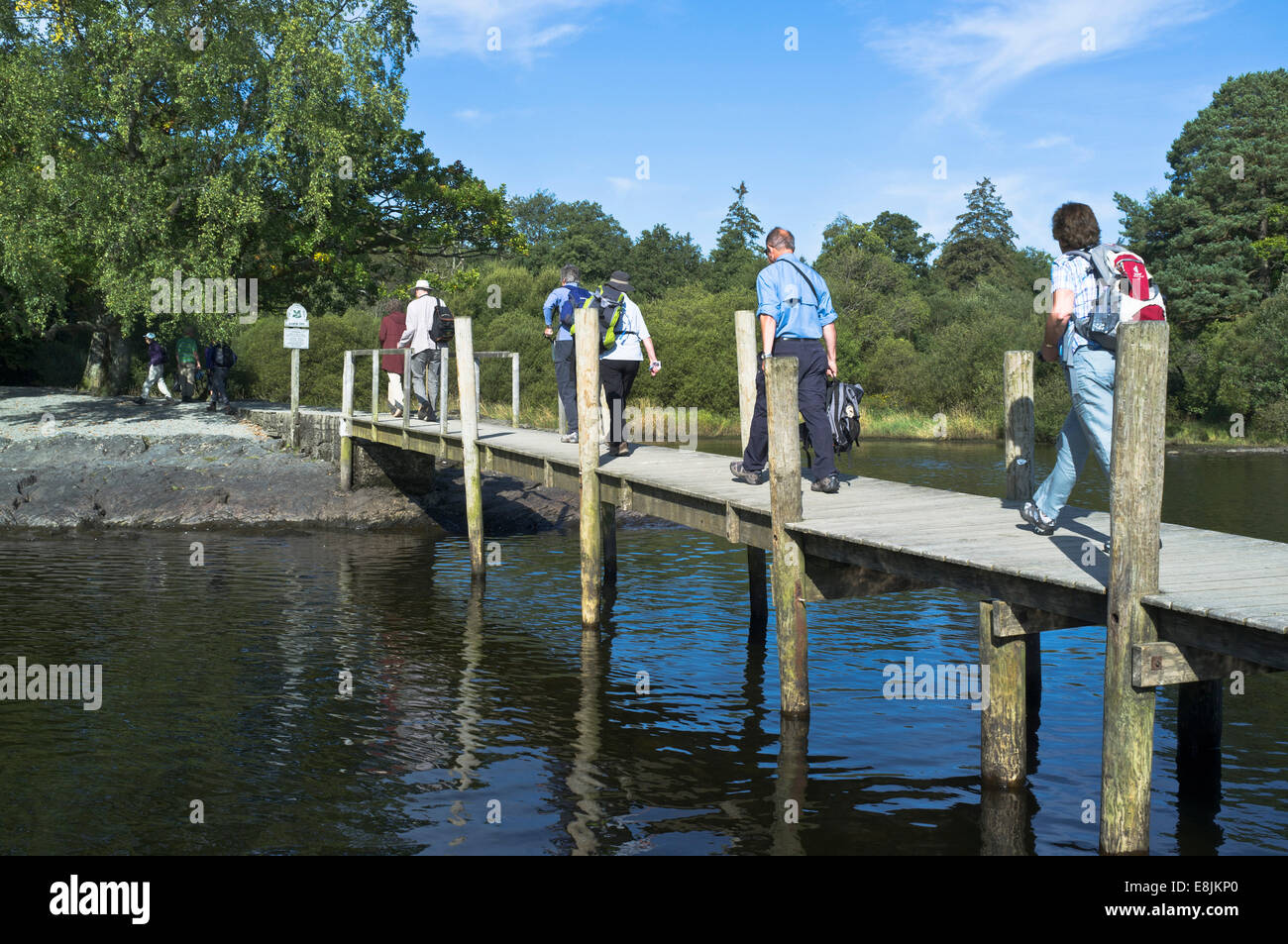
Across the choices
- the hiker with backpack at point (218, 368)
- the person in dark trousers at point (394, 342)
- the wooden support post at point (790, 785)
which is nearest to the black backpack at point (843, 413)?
the wooden support post at point (790, 785)

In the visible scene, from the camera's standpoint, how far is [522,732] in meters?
9.78

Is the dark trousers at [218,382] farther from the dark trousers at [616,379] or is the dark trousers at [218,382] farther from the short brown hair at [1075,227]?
the short brown hair at [1075,227]

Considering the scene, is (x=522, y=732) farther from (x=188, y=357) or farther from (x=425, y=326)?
(x=188, y=357)

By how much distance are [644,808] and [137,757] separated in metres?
3.68

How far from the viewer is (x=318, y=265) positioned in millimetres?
31375

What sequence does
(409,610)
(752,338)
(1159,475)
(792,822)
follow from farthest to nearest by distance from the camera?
1. (409,610)
2. (752,338)
3. (792,822)
4. (1159,475)

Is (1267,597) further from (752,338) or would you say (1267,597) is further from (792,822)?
(752,338)

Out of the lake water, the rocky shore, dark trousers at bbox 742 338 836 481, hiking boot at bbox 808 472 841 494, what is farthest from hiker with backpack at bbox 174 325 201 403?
dark trousers at bbox 742 338 836 481

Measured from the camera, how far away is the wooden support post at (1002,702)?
7.36 meters

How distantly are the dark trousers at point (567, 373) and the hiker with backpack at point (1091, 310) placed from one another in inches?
281

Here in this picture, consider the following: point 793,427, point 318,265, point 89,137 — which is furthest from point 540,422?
point 793,427

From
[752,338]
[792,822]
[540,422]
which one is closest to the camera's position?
[792,822]

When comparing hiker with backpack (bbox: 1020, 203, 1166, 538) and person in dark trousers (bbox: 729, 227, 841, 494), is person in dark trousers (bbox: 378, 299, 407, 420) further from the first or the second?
hiker with backpack (bbox: 1020, 203, 1166, 538)

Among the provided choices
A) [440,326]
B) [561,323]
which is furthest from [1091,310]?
[440,326]
